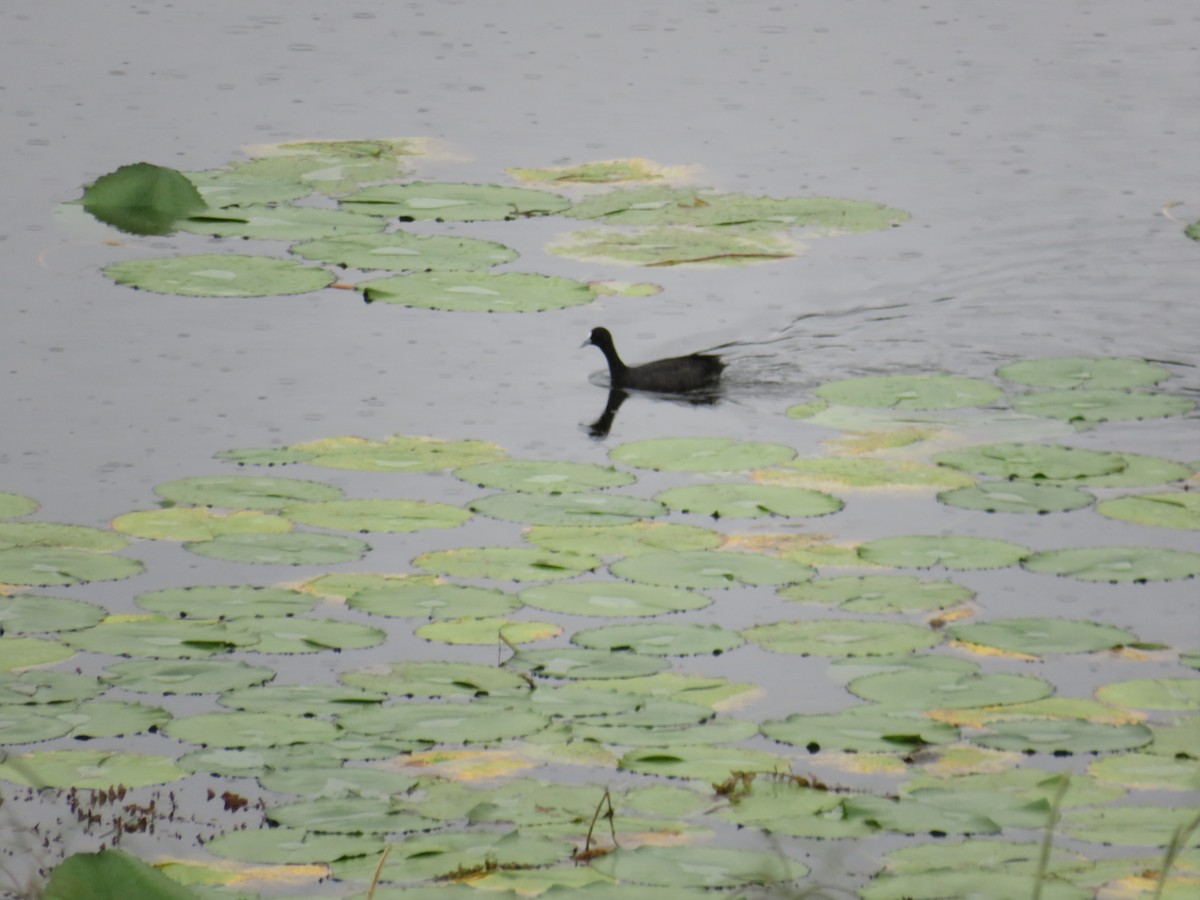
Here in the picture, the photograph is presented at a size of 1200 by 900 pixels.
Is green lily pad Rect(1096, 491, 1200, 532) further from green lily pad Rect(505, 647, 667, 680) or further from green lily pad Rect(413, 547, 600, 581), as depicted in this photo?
green lily pad Rect(505, 647, 667, 680)

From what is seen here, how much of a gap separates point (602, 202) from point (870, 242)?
4.15 feet

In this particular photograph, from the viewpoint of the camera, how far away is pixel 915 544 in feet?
18.7

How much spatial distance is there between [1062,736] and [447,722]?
131 centimetres

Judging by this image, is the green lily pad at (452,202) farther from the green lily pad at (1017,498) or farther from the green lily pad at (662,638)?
the green lily pad at (662,638)

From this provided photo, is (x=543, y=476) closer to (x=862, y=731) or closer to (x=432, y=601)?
(x=432, y=601)

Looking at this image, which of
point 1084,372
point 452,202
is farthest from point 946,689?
point 452,202

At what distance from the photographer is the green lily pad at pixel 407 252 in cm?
840

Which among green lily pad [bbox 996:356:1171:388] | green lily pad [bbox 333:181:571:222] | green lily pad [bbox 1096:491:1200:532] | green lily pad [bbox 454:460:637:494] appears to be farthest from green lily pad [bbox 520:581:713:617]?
green lily pad [bbox 333:181:571:222]

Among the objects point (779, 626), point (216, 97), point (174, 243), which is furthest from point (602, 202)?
point (779, 626)

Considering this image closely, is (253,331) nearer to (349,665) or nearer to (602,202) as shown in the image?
(602,202)

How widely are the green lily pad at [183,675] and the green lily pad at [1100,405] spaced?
321 centimetres

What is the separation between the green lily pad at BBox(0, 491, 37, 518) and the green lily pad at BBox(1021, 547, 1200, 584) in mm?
2735

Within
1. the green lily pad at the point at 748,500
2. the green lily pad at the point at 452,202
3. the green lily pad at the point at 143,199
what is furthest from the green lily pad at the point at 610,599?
the green lily pad at the point at 143,199

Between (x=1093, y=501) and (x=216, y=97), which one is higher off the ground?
(x=216, y=97)
